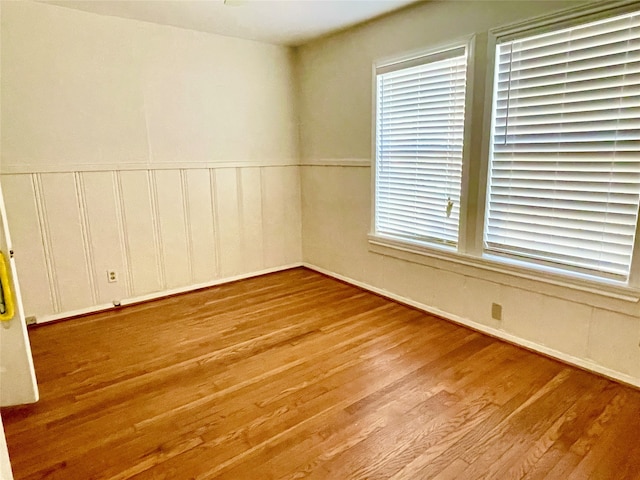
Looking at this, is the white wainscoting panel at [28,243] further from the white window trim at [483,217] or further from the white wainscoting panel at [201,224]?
the white window trim at [483,217]

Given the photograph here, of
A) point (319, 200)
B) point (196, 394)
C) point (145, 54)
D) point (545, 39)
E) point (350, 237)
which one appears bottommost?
point (196, 394)

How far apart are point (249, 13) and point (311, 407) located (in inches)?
120

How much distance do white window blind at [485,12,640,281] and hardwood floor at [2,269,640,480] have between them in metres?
0.80

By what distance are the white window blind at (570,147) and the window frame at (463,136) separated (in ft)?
0.65

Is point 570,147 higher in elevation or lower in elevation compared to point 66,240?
higher

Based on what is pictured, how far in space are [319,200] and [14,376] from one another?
307 cm

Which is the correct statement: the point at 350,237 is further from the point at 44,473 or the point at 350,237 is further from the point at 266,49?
the point at 44,473

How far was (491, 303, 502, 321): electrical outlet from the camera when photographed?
2869mm

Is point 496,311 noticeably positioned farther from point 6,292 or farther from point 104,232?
point 104,232

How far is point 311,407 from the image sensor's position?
213 cm

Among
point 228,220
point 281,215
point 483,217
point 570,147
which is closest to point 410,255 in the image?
point 483,217

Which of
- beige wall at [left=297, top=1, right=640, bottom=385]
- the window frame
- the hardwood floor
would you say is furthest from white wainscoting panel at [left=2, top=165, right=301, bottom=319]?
the window frame

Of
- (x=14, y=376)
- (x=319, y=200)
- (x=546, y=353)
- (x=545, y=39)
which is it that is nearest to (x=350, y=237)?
(x=319, y=200)

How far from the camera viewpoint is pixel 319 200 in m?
4.43
